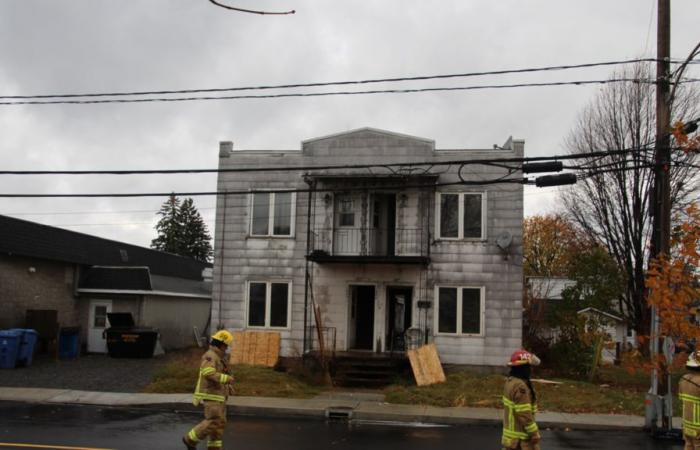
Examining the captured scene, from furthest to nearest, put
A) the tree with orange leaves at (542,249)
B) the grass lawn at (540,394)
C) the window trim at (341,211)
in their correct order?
1. the tree with orange leaves at (542,249)
2. the window trim at (341,211)
3. the grass lawn at (540,394)

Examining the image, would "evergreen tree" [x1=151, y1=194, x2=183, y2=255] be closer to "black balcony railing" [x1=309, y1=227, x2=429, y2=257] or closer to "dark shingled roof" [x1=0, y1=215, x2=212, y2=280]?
"dark shingled roof" [x1=0, y1=215, x2=212, y2=280]

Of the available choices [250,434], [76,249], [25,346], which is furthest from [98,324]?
[250,434]

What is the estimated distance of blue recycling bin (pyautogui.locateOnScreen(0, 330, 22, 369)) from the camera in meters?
18.6

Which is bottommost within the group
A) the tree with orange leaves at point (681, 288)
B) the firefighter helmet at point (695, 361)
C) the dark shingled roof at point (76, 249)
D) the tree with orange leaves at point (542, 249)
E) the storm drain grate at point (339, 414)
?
the storm drain grate at point (339, 414)

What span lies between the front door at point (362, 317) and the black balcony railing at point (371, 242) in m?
1.17

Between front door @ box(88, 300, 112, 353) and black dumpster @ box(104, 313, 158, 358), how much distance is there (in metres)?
1.99

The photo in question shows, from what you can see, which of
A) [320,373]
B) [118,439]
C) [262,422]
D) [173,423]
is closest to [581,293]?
[320,373]

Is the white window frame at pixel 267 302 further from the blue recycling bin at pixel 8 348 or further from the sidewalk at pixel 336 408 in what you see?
the blue recycling bin at pixel 8 348

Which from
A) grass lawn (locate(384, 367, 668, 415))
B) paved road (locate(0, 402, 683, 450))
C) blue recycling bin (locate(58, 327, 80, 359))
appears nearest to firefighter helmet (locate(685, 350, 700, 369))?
paved road (locate(0, 402, 683, 450))

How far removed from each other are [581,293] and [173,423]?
13.3 meters

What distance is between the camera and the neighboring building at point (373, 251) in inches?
722

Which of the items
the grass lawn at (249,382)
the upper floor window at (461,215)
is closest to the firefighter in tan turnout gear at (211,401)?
the grass lawn at (249,382)

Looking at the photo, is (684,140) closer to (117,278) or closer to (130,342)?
(130,342)

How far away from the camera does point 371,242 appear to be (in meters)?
19.3
